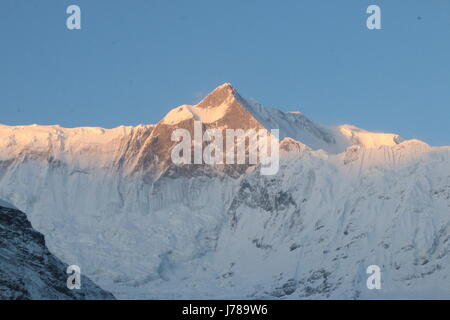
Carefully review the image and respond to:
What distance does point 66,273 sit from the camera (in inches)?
7441

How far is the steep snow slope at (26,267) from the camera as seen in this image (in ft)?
542

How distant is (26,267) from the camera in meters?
175

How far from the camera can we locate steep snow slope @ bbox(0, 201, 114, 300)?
165288mm
